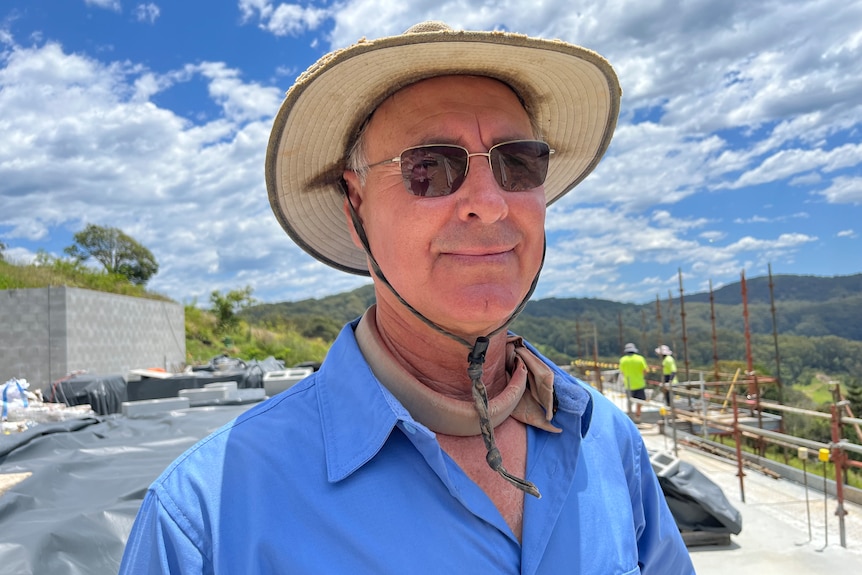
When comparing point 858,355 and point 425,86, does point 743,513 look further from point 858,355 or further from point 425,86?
point 858,355

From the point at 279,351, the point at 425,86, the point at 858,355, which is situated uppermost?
the point at 425,86

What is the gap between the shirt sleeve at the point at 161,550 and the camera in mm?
1010

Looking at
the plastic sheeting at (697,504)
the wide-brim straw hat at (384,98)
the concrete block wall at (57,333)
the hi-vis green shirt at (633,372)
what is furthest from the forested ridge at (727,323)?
the wide-brim straw hat at (384,98)

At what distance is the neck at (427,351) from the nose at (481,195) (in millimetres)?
265

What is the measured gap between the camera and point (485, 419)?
127 centimetres

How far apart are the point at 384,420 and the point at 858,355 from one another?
320 ft

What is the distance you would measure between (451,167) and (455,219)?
0.12 meters

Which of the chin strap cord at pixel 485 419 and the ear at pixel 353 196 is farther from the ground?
the ear at pixel 353 196

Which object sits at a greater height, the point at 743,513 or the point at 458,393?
the point at 458,393

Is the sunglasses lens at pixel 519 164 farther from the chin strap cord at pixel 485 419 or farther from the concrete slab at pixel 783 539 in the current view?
the concrete slab at pixel 783 539

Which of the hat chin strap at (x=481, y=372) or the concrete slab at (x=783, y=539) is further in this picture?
the concrete slab at (x=783, y=539)

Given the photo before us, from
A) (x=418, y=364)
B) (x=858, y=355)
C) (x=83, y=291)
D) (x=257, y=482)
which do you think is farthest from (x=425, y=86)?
(x=858, y=355)

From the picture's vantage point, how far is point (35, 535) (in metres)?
2.56

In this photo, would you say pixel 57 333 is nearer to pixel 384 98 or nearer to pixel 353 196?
pixel 353 196
